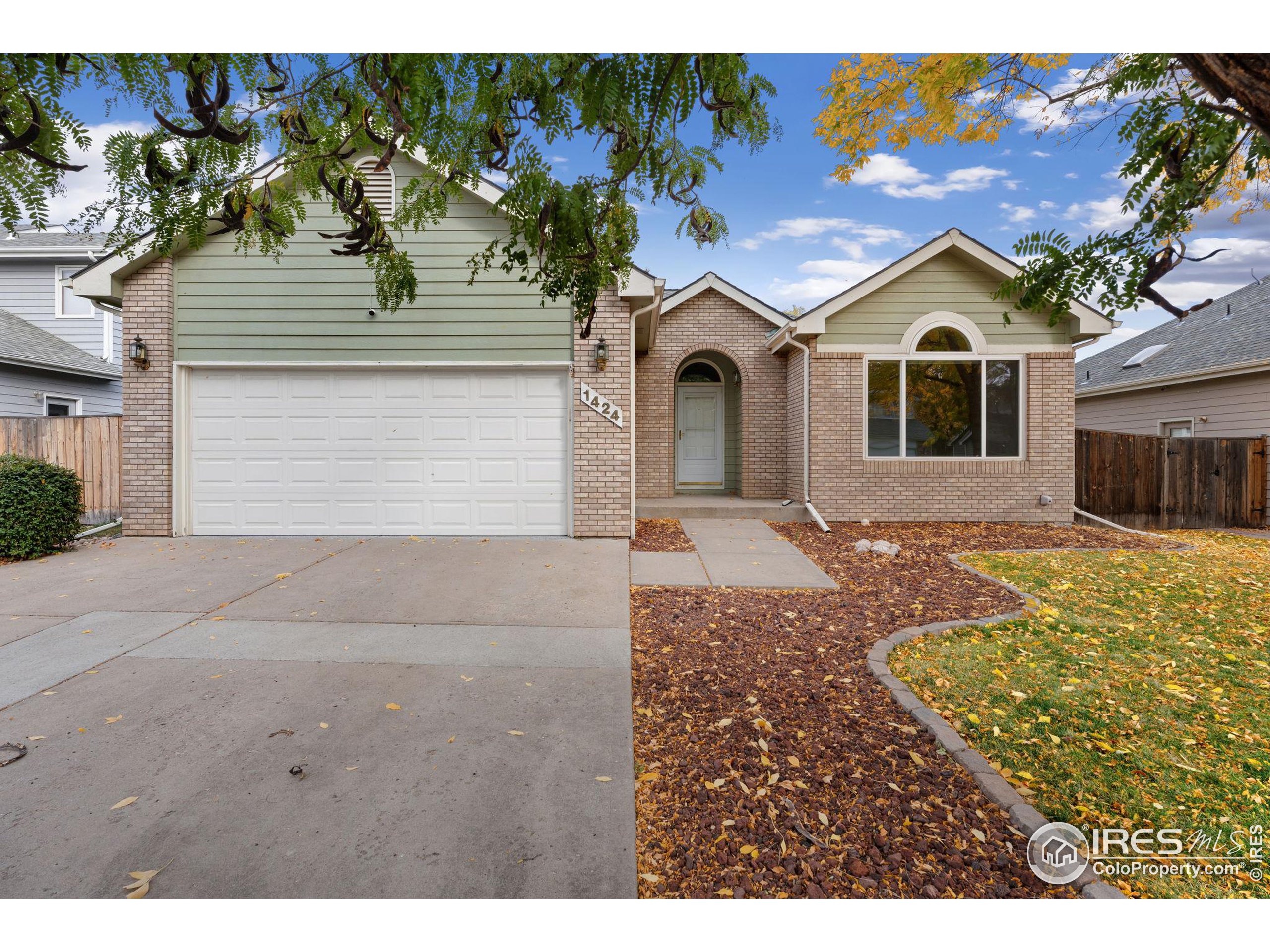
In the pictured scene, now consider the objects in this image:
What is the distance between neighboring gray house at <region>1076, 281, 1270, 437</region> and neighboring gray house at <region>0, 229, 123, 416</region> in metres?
21.8

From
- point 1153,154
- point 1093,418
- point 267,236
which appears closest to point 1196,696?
point 1153,154

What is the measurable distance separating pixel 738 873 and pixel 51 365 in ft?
54.2

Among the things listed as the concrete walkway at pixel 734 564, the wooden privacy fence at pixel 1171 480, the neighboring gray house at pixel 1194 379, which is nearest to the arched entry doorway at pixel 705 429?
the concrete walkway at pixel 734 564

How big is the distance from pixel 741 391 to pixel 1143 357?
10.5 m

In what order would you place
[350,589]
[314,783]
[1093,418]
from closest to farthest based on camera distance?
[314,783], [350,589], [1093,418]

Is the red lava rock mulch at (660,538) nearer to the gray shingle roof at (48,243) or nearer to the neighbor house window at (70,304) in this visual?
the gray shingle roof at (48,243)

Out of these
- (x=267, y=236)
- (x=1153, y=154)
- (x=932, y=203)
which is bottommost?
(x=267, y=236)

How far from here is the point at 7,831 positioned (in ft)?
7.82

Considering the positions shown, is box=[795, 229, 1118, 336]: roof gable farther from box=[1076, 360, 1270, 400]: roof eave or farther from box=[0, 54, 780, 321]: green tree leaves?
box=[0, 54, 780, 321]: green tree leaves

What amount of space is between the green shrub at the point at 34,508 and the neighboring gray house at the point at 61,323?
7.24 m

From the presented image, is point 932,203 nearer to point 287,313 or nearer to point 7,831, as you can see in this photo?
point 287,313

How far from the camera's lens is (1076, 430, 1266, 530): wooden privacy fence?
11.3 metres

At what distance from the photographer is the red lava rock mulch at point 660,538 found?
27.3ft

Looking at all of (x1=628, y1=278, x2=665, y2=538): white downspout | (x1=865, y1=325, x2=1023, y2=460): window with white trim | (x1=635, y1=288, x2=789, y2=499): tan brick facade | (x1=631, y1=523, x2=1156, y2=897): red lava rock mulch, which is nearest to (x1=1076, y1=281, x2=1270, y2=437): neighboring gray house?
(x1=865, y1=325, x2=1023, y2=460): window with white trim
